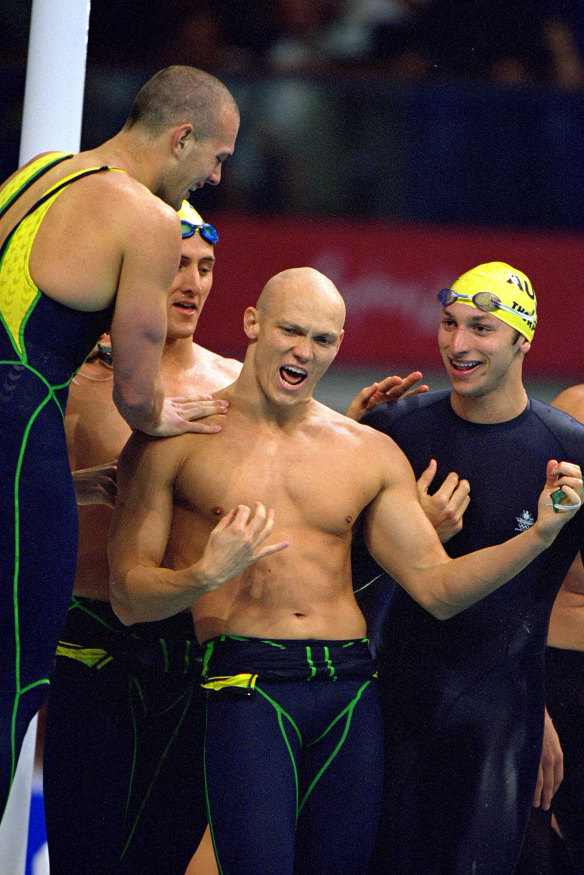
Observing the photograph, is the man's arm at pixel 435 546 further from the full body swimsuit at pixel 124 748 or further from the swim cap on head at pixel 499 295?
the full body swimsuit at pixel 124 748

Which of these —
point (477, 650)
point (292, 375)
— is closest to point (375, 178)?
point (292, 375)

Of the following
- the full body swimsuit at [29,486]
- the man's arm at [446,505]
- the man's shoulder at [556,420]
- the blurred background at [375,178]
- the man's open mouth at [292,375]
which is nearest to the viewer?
the full body swimsuit at [29,486]

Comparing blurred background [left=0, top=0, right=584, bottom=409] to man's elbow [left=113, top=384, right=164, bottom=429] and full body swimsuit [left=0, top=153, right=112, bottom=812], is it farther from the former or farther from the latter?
full body swimsuit [left=0, top=153, right=112, bottom=812]

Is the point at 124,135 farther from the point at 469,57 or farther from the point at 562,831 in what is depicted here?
the point at 469,57

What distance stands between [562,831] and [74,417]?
230cm

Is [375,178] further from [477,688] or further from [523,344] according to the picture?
[477,688]

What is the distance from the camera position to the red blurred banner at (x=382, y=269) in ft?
24.0

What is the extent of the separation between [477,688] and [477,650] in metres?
0.11

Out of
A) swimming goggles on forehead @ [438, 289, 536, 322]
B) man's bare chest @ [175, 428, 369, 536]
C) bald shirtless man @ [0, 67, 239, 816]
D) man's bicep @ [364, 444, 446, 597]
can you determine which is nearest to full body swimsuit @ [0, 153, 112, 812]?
bald shirtless man @ [0, 67, 239, 816]

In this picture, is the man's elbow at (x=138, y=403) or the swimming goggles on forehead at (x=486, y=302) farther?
the swimming goggles on forehead at (x=486, y=302)

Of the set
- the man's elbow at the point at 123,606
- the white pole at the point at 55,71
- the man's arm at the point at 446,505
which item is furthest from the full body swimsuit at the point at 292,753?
the white pole at the point at 55,71

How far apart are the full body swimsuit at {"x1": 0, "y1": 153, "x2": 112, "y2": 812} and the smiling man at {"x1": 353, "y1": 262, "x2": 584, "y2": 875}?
3.71 feet

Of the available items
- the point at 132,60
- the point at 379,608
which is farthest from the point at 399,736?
the point at 132,60

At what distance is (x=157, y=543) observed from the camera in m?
3.17
